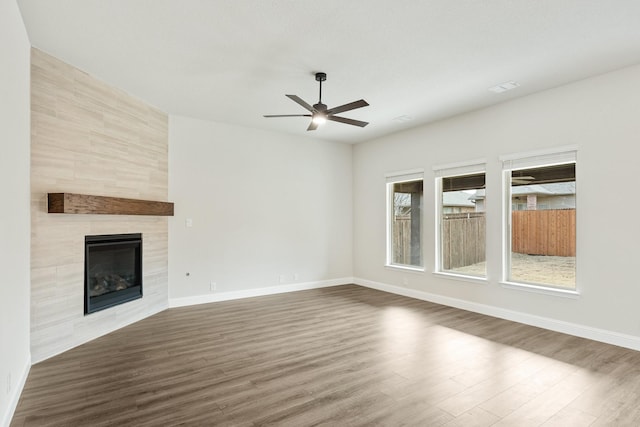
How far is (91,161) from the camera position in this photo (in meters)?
4.07

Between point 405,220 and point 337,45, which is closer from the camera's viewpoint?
point 337,45

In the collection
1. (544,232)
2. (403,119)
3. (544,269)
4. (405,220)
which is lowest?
(544,269)

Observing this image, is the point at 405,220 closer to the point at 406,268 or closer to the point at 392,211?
the point at 392,211

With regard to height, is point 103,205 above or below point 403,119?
below

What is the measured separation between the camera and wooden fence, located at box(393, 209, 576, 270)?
4461mm

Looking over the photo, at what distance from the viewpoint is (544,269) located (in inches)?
181

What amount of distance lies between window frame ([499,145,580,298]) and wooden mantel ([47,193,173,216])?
489cm

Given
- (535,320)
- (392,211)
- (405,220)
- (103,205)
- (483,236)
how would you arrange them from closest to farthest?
1. (103,205)
2. (535,320)
3. (483,236)
4. (405,220)
5. (392,211)

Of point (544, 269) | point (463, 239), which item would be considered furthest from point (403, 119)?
point (544, 269)

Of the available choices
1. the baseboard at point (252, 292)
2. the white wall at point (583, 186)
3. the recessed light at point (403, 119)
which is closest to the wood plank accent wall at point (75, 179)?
the baseboard at point (252, 292)

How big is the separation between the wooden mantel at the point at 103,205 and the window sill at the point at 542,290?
498 cm

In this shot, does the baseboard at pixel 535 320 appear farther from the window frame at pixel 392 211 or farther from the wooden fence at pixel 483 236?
the wooden fence at pixel 483 236

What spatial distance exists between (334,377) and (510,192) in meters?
3.65

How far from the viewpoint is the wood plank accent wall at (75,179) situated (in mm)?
3428
